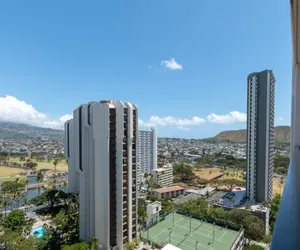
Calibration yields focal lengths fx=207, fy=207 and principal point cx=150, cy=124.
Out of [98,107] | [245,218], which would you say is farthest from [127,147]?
[245,218]

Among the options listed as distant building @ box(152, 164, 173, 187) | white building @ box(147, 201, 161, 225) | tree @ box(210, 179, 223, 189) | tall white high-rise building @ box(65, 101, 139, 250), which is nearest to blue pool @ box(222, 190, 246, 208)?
tree @ box(210, 179, 223, 189)

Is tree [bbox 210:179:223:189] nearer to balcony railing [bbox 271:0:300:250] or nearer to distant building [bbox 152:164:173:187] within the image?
distant building [bbox 152:164:173:187]

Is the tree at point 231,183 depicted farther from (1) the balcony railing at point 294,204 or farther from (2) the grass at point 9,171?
(2) the grass at point 9,171

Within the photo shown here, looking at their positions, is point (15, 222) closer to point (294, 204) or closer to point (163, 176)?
point (294, 204)

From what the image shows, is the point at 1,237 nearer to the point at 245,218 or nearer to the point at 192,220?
the point at 192,220

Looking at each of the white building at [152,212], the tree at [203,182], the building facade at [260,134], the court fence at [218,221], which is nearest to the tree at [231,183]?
the tree at [203,182]
